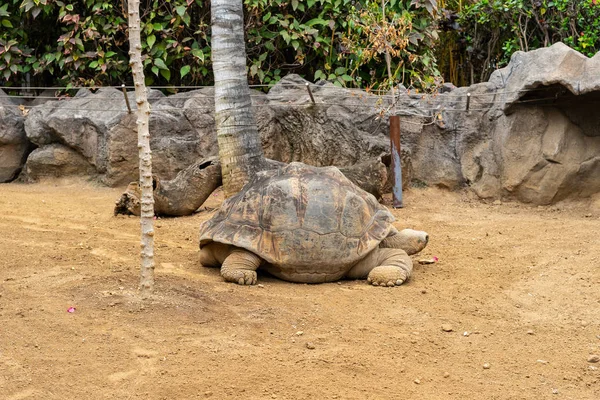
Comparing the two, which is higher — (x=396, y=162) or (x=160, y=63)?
(x=160, y=63)

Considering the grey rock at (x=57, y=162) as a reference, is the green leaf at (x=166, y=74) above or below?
above

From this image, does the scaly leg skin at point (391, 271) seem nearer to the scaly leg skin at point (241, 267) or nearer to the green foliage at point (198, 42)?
the scaly leg skin at point (241, 267)

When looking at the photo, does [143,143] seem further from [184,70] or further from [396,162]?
[184,70]

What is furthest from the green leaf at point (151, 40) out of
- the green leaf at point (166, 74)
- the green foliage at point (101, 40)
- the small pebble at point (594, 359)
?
the small pebble at point (594, 359)

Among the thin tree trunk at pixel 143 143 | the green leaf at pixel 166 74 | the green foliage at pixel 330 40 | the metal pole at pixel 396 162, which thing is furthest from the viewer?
the green leaf at pixel 166 74

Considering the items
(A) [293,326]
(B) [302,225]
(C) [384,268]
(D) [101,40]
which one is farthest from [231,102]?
(A) [293,326]

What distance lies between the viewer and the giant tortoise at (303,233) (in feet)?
19.0

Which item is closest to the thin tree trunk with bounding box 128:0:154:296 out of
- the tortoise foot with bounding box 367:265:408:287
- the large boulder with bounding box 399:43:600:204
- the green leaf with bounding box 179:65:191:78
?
the tortoise foot with bounding box 367:265:408:287

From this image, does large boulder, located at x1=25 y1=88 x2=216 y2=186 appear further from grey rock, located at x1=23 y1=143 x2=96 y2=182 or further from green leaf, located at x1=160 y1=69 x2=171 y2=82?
green leaf, located at x1=160 y1=69 x2=171 y2=82

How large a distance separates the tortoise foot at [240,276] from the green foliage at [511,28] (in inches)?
268

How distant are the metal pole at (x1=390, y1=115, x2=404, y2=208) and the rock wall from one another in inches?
11.8

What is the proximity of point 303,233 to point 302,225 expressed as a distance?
0.06 meters

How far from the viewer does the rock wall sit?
869 cm

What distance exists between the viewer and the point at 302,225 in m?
5.78
